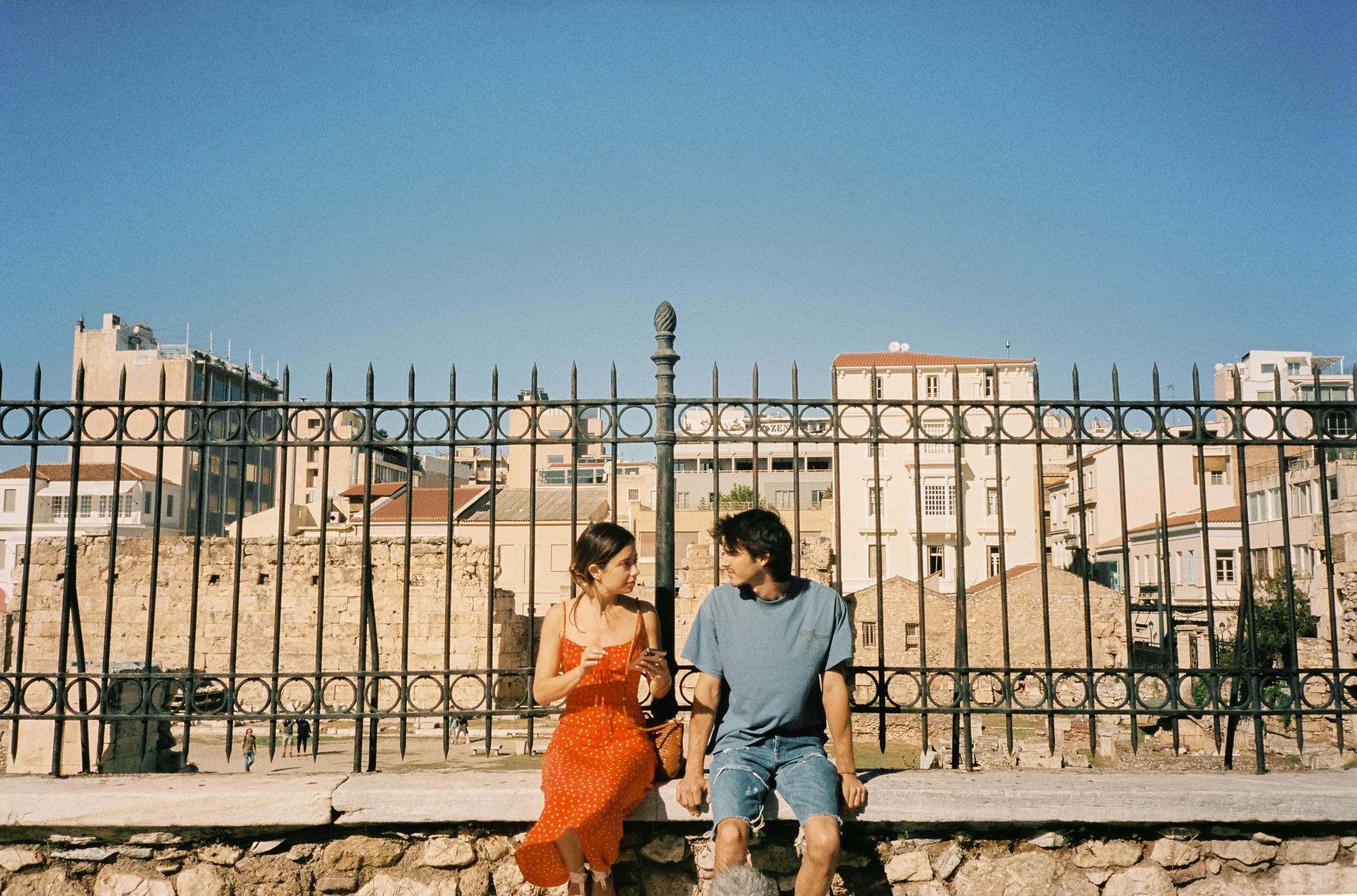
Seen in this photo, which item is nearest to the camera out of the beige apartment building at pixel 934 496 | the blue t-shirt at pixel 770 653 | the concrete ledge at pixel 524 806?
the blue t-shirt at pixel 770 653

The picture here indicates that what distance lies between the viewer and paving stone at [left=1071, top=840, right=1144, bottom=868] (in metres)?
4.15

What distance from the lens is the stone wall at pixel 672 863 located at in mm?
4109

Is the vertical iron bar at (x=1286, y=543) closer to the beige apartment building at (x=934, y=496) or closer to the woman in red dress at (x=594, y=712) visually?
the woman in red dress at (x=594, y=712)

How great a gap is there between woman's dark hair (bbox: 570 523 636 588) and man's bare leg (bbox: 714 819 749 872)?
1138 millimetres

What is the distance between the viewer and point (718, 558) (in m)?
4.52

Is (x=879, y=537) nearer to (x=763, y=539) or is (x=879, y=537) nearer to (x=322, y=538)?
(x=763, y=539)

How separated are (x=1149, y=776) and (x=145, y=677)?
462cm

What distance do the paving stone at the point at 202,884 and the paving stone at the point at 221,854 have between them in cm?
4

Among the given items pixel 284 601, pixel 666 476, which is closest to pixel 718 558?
pixel 666 476

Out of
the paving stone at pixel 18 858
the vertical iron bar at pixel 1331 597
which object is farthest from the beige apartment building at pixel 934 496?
the paving stone at pixel 18 858

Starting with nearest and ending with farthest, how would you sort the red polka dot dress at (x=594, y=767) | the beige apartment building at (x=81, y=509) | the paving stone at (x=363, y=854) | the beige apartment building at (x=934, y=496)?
the red polka dot dress at (x=594, y=767) < the paving stone at (x=363, y=854) < the beige apartment building at (x=934, y=496) < the beige apartment building at (x=81, y=509)

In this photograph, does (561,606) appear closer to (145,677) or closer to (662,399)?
(662,399)

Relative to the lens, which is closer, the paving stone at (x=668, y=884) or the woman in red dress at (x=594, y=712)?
the woman in red dress at (x=594, y=712)

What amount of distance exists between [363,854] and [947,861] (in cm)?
256
